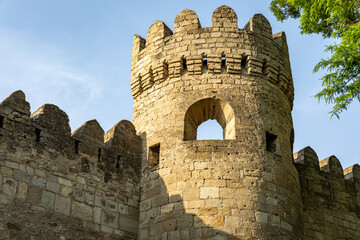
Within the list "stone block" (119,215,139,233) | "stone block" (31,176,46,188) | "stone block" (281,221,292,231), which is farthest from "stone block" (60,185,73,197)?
"stone block" (281,221,292,231)

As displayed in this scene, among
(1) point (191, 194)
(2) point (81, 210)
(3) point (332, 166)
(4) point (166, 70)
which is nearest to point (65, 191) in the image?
(2) point (81, 210)

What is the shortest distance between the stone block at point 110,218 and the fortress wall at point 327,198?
12.1ft

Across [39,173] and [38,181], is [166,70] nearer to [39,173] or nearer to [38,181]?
[39,173]

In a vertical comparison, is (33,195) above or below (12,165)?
below

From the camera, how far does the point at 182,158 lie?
29.9 feet

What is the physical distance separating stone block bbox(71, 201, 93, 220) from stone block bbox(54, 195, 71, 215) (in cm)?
9

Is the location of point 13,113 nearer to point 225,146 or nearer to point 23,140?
point 23,140

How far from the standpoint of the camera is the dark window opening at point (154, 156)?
9.80 meters

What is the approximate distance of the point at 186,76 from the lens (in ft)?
32.9

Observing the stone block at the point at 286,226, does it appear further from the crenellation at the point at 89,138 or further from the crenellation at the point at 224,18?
the crenellation at the point at 224,18

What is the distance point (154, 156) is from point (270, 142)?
82.8 inches

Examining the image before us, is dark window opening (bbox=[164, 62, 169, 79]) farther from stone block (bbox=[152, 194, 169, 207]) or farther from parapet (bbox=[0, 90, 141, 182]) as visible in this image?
stone block (bbox=[152, 194, 169, 207])

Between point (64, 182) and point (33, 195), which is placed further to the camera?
point (64, 182)

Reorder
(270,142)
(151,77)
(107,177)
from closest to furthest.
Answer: (107,177)
(270,142)
(151,77)
